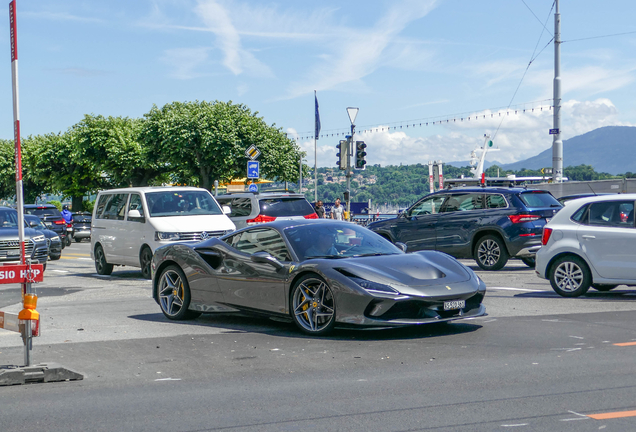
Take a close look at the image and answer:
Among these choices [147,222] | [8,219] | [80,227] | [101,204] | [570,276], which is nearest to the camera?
[570,276]

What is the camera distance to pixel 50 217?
108ft

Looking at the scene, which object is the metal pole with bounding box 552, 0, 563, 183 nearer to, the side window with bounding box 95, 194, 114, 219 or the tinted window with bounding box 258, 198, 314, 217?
the tinted window with bounding box 258, 198, 314, 217

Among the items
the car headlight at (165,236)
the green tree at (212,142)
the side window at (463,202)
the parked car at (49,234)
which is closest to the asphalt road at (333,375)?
the car headlight at (165,236)

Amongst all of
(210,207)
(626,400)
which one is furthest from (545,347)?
(210,207)

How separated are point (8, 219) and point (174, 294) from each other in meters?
10.4

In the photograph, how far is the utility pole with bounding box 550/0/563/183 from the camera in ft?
101

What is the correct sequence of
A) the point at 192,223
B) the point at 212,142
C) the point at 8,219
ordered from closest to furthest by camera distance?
the point at 192,223
the point at 8,219
the point at 212,142

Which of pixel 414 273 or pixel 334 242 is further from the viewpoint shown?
pixel 334 242

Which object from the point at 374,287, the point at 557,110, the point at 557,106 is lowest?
the point at 374,287

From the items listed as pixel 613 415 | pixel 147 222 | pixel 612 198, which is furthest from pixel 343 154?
pixel 613 415

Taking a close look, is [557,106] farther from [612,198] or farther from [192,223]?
A: [612,198]

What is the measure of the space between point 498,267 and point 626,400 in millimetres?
11573

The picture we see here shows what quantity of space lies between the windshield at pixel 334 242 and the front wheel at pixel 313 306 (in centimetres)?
39

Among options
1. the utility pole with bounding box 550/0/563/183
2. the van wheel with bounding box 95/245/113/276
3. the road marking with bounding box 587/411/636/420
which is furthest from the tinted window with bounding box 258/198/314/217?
the road marking with bounding box 587/411/636/420
